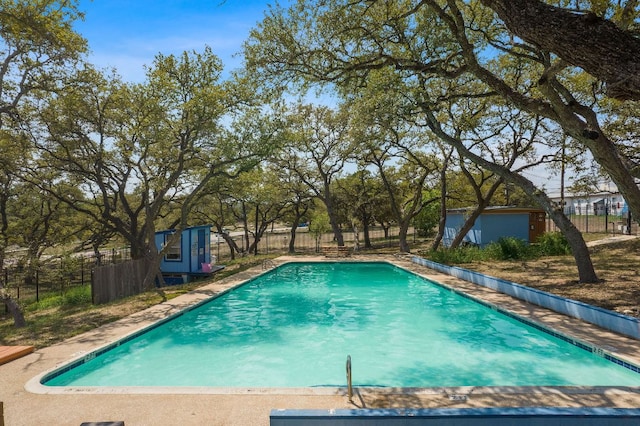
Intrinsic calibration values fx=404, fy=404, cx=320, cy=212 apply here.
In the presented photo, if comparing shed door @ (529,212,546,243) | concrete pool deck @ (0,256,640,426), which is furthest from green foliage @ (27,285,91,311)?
shed door @ (529,212,546,243)

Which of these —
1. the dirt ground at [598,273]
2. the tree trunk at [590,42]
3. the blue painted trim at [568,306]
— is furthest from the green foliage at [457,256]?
the tree trunk at [590,42]

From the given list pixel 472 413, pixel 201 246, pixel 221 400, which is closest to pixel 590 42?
pixel 472 413

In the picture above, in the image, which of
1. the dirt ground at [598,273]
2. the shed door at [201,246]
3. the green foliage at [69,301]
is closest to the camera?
the dirt ground at [598,273]

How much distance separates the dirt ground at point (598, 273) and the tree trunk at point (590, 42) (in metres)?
7.39

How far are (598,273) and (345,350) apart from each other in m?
10.1

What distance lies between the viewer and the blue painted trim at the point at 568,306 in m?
8.18

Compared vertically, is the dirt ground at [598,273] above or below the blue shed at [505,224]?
below

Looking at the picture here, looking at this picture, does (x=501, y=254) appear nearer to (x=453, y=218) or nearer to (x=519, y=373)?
(x=453, y=218)

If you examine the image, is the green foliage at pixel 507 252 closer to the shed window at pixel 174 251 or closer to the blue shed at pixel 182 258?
the blue shed at pixel 182 258

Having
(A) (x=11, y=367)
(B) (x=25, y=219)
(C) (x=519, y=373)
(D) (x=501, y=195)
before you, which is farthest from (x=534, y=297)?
(D) (x=501, y=195)

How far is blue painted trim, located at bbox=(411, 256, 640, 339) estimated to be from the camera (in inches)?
322

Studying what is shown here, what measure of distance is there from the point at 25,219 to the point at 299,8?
19.9 meters

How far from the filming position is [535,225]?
27.1 m

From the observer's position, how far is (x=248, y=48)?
42.1 ft
